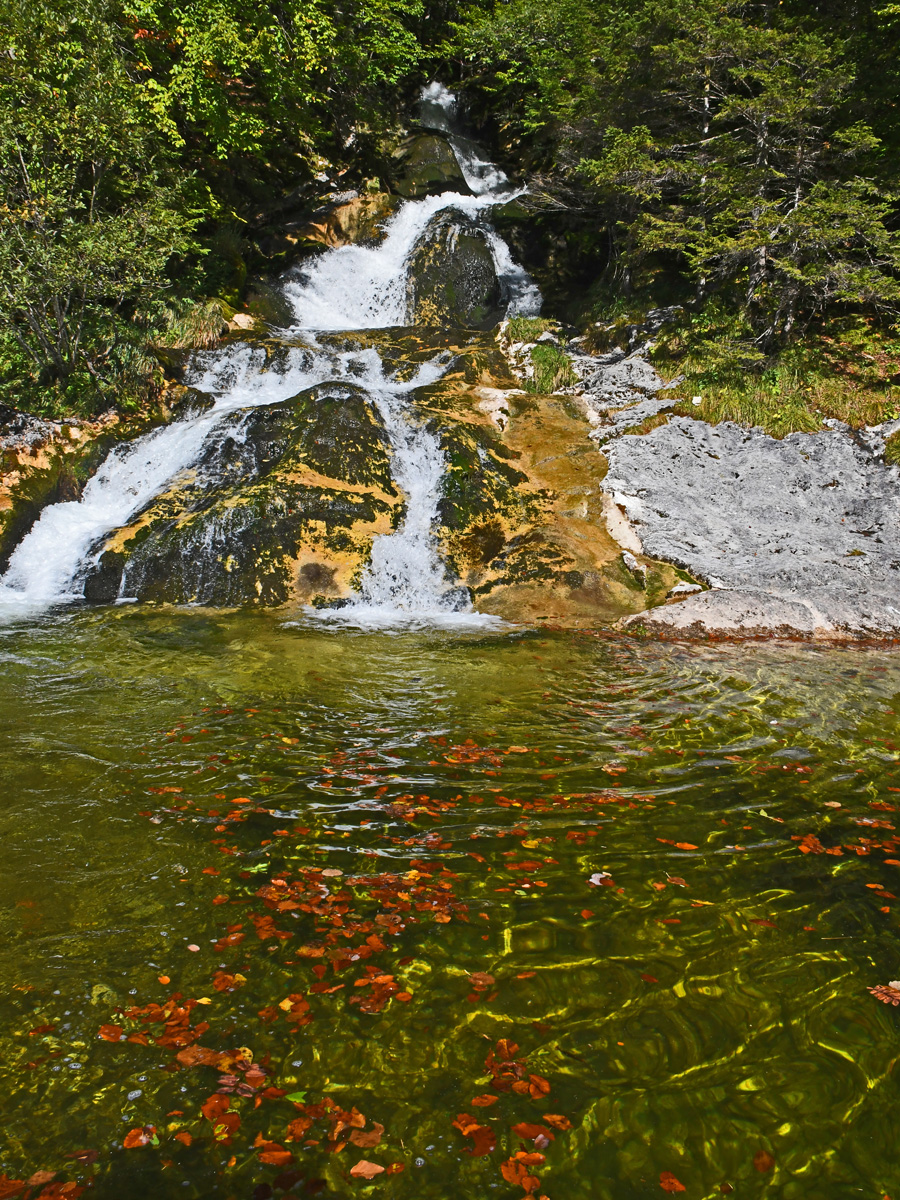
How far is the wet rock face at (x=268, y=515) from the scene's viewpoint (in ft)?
34.3

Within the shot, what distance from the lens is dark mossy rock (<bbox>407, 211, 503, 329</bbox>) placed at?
725 inches

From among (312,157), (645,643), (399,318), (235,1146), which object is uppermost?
(312,157)

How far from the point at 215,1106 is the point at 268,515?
946 centimetres

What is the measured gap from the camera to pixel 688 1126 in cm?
233

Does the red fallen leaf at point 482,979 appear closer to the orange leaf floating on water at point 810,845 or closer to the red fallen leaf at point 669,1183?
the red fallen leaf at point 669,1183

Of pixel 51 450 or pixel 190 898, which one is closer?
pixel 190 898

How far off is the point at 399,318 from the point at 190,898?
17902 mm

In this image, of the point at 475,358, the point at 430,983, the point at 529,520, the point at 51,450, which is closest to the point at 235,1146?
A: the point at 430,983

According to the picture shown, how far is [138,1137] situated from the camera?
7.32ft

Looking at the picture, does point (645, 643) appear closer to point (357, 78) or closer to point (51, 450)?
point (51, 450)

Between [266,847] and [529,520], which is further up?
[529,520]

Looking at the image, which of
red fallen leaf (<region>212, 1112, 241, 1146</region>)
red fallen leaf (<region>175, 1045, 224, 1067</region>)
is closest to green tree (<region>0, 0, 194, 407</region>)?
red fallen leaf (<region>175, 1045, 224, 1067</region>)

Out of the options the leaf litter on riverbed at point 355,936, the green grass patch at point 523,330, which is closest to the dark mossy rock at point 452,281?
the green grass patch at point 523,330

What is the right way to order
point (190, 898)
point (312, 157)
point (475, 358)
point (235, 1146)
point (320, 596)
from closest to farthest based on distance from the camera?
1. point (235, 1146)
2. point (190, 898)
3. point (320, 596)
4. point (475, 358)
5. point (312, 157)
